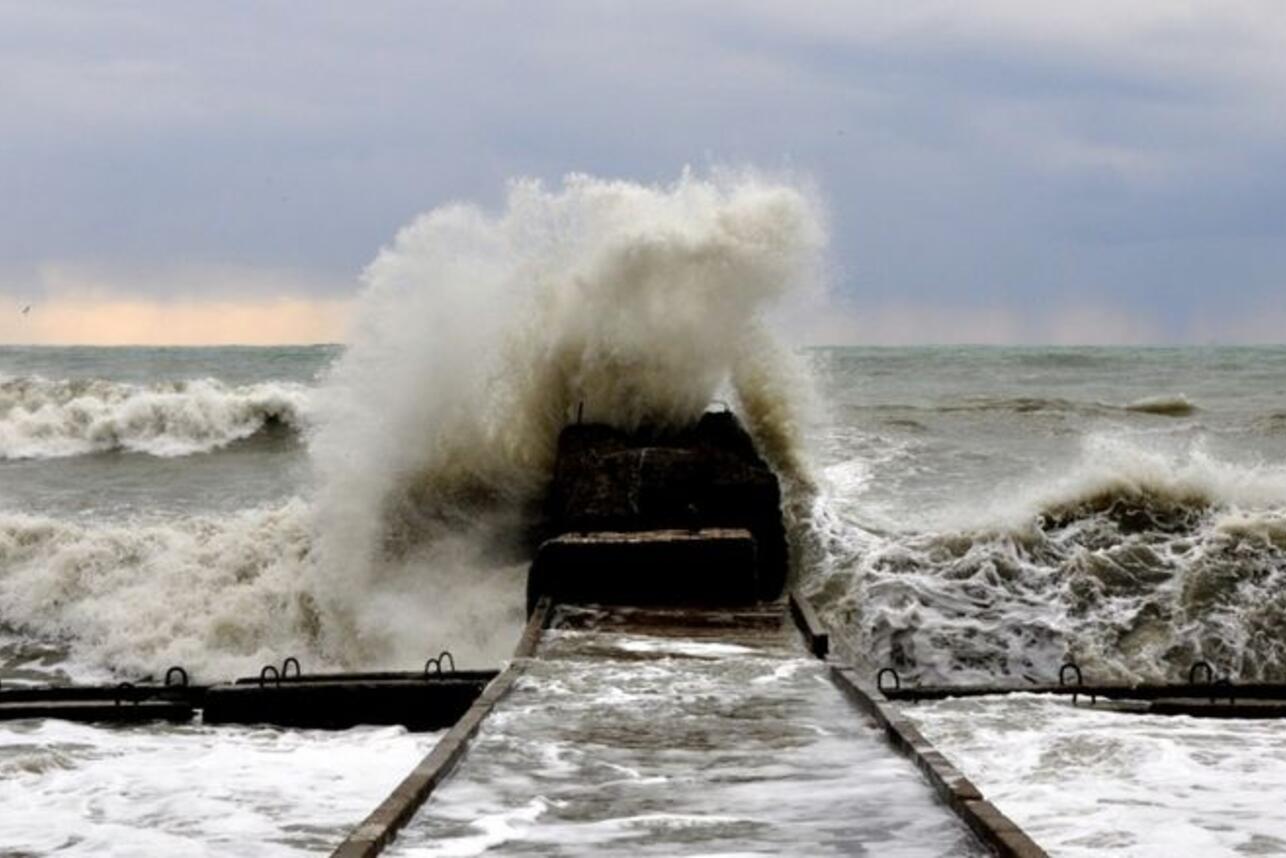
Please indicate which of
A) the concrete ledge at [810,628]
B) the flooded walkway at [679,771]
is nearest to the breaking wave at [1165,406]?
the concrete ledge at [810,628]

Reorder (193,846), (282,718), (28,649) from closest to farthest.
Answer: (193,846) < (282,718) < (28,649)

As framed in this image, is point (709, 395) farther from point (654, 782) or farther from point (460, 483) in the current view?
point (654, 782)

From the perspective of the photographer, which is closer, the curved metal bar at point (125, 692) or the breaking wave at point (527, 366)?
the curved metal bar at point (125, 692)

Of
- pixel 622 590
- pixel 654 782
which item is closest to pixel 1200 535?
pixel 622 590

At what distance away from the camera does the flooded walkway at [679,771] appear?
218 inches

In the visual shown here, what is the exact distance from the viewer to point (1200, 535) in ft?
47.7

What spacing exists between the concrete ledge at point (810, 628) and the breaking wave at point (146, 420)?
19074mm

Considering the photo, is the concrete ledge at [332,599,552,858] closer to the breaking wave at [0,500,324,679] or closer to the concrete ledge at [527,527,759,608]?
the concrete ledge at [527,527,759,608]

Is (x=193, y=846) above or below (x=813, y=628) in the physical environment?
below

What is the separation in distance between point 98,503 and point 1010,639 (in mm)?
13573

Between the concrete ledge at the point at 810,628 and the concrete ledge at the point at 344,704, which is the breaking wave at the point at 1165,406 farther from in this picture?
the concrete ledge at the point at 344,704

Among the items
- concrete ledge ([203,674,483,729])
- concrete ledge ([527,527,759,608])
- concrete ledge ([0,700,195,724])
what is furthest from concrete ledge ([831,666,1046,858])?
concrete ledge ([0,700,195,724])

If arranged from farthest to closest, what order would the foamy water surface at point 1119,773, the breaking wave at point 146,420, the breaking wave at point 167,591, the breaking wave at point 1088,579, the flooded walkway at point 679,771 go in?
the breaking wave at point 146,420
the breaking wave at point 167,591
the breaking wave at point 1088,579
the foamy water surface at point 1119,773
the flooded walkway at point 679,771

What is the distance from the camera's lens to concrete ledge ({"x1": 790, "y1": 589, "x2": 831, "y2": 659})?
9.62 m
